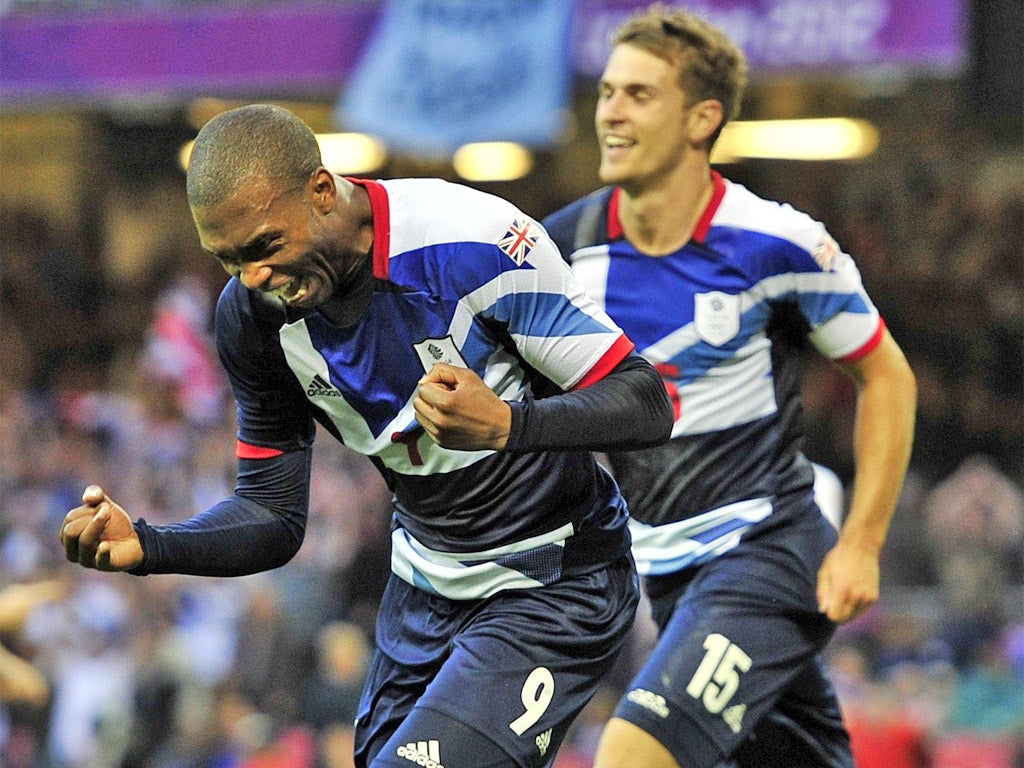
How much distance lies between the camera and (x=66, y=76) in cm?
1305

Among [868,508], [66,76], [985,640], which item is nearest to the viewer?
[868,508]

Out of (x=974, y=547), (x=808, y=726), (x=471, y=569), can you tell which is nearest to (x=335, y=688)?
(x=974, y=547)

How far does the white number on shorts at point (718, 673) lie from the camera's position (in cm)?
445

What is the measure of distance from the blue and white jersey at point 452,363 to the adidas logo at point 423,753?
16.7 inches

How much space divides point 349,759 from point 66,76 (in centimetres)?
618

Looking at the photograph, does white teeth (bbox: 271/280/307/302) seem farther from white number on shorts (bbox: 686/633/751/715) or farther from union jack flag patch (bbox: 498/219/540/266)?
white number on shorts (bbox: 686/633/751/715)

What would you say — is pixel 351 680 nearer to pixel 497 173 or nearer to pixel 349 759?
pixel 349 759

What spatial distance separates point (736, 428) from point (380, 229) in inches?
59.7

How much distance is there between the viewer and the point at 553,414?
3301 mm

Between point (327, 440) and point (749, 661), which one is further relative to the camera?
point (327, 440)

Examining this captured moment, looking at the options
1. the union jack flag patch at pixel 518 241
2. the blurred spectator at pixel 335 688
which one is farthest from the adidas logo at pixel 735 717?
the blurred spectator at pixel 335 688

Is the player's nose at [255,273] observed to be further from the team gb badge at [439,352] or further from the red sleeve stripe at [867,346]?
the red sleeve stripe at [867,346]

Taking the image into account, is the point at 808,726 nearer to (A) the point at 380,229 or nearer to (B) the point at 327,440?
(A) the point at 380,229

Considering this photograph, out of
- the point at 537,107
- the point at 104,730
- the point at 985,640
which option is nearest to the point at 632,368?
the point at 985,640
